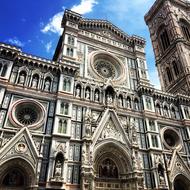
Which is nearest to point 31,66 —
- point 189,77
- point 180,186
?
point 180,186

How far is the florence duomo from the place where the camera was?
48.3ft

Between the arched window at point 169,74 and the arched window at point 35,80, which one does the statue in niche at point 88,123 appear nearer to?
the arched window at point 35,80

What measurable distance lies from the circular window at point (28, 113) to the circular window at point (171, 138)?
43.7 feet

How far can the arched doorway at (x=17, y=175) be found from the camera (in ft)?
44.4

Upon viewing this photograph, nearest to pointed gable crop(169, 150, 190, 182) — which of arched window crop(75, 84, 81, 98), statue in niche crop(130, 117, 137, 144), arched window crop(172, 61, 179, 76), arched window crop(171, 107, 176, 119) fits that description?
arched window crop(171, 107, 176, 119)

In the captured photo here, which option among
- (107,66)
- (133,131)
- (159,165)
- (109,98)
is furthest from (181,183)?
(107,66)

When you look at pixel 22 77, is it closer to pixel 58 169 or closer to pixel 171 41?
pixel 58 169

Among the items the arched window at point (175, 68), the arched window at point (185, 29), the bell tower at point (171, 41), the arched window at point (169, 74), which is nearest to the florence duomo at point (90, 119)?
the bell tower at point (171, 41)

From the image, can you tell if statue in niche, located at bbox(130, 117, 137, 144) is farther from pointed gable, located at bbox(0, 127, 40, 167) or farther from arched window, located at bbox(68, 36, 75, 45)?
arched window, located at bbox(68, 36, 75, 45)

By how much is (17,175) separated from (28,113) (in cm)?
486

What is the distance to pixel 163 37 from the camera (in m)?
37.7

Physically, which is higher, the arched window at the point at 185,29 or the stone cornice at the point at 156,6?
the stone cornice at the point at 156,6

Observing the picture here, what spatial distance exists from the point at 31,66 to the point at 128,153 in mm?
11585

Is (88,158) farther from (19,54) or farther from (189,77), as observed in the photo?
(189,77)
